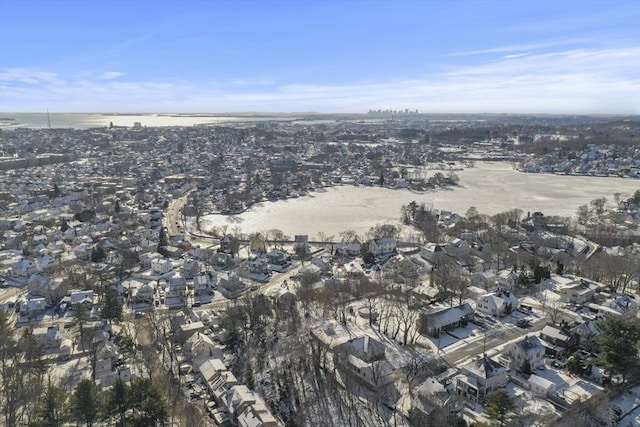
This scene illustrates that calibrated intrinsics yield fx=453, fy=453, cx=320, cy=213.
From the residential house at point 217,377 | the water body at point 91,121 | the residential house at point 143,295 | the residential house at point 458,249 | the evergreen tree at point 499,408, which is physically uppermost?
the water body at point 91,121

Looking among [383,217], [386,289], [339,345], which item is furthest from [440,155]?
[339,345]

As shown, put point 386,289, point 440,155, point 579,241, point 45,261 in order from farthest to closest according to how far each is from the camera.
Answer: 1. point 440,155
2. point 579,241
3. point 45,261
4. point 386,289

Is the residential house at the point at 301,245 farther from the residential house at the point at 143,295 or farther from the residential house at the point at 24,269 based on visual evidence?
the residential house at the point at 24,269

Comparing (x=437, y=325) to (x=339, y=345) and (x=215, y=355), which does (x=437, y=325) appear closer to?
(x=339, y=345)

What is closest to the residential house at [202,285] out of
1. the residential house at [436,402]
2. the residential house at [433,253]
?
the residential house at [433,253]

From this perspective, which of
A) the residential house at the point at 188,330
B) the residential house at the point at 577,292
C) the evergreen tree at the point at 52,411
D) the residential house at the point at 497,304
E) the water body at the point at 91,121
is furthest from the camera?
the water body at the point at 91,121

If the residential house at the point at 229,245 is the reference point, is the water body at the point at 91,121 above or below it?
above

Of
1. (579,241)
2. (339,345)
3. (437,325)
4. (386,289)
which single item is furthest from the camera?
(579,241)

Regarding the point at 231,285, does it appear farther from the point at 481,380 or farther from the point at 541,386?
the point at 541,386
